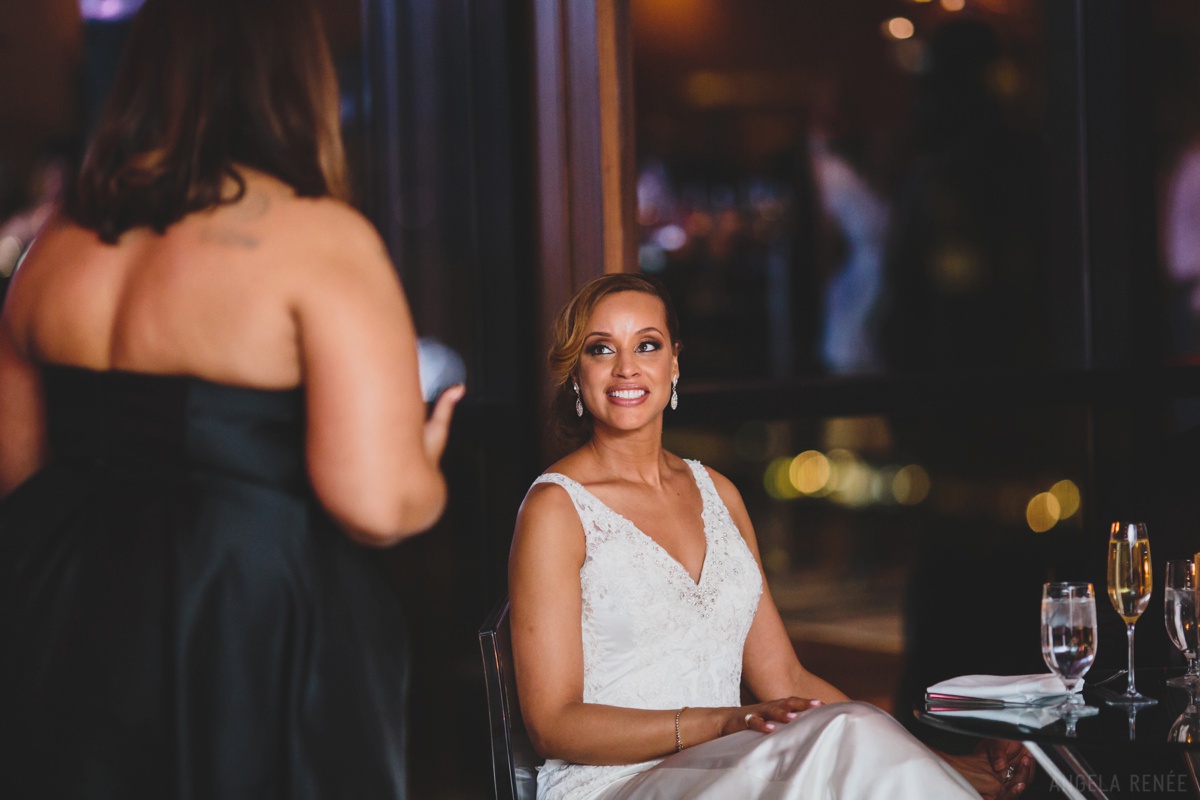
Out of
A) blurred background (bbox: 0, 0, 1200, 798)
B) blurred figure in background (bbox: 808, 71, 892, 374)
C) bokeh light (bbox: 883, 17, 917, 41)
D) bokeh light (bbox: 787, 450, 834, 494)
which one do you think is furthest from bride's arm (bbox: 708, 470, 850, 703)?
bokeh light (bbox: 883, 17, 917, 41)

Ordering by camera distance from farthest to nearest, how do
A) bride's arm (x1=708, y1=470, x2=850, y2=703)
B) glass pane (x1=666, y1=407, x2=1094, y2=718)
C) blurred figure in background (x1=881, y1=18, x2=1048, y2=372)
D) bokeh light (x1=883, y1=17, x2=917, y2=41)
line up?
bokeh light (x1=883, y1=17, x2=917, y2=41) → blurred figure in background (x1=881, y1=18, x2=1048, y2=372) → glass pane (x1=666, y1=407, x2=1094, y2=718) → bride's arm (x1=708, y1=470, x2=850, y2=703)

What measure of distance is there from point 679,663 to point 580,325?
0.66 meters

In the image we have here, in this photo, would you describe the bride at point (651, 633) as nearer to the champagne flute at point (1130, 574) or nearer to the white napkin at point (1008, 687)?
the white napkin at point (1008, 687)

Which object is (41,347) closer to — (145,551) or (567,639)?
(145,551)

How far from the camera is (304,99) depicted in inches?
59.2

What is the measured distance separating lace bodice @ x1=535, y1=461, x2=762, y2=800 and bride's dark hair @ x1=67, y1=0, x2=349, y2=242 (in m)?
0.92

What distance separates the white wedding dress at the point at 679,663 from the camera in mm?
1797

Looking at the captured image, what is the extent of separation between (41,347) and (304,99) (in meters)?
0.44

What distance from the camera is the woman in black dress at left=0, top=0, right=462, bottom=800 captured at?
142cm

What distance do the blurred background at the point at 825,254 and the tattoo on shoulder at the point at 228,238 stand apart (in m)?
0.48

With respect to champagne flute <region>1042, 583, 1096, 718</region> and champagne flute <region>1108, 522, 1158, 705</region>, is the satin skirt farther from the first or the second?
champagne flute <region>1108, 522, 1158, 705</region>

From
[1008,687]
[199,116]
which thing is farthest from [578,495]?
[199,116]

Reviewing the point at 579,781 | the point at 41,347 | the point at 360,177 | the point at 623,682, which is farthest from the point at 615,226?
the point at 41,347

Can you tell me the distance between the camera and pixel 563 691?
2.04m
